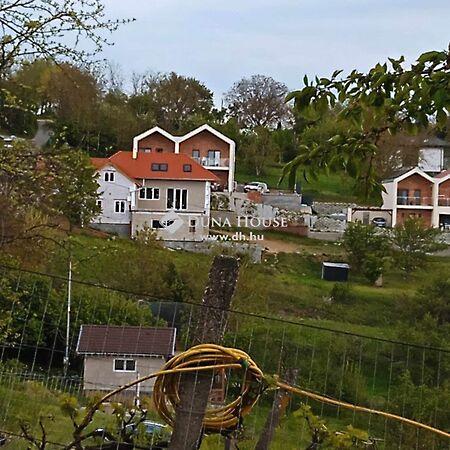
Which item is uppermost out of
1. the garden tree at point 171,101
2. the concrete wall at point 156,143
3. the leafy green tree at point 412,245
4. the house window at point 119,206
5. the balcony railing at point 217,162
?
the garden tree at point 171,101

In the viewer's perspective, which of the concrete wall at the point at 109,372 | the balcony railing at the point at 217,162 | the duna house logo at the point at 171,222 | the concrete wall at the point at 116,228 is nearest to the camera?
the concrete wall at the point at 109,372

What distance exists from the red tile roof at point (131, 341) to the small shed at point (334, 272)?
1613cm

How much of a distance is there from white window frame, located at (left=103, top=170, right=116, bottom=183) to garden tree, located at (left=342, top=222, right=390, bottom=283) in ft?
21.9

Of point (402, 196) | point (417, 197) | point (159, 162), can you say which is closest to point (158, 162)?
point (159, 162)

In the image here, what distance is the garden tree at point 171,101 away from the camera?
35.0m

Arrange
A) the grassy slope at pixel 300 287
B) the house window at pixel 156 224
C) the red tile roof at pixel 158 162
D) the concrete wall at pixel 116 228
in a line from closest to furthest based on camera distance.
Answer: the grassy slope at pixel 300 287 < the concrete wall at pixel 116 228 < the house window at pixel 156 224 < the red tile roof at pixel 158 162

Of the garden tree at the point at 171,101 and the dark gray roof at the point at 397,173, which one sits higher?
the garden tree at the point at 171,101

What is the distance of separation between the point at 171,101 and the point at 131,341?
32.7m

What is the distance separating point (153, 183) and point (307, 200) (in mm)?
7347

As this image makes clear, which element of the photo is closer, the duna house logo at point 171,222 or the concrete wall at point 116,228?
the concrete wall at point 116,228

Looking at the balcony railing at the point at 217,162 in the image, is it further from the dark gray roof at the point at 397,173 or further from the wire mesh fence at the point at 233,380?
the wire mesh fence at the point at 233,380

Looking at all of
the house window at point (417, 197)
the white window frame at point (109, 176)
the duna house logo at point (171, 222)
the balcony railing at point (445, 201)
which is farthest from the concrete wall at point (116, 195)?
the balcony railing at point (445, 201)

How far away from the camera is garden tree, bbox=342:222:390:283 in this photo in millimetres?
20406

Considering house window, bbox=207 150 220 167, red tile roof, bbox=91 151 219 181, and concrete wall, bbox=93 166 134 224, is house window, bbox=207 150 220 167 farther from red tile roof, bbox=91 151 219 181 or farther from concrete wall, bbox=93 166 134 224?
concrete wall, bbox=93 166 134 224
